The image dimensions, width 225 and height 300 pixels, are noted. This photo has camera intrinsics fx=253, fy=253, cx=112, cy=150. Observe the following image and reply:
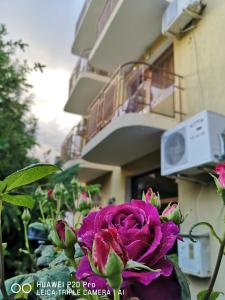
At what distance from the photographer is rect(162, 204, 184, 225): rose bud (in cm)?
52

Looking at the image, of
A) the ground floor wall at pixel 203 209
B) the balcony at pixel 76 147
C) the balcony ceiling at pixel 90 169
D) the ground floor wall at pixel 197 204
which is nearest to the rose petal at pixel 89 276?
the ground floor wall at pixel 197 204

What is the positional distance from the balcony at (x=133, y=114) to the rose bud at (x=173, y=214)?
2999mm

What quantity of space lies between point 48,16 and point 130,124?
5.43ft

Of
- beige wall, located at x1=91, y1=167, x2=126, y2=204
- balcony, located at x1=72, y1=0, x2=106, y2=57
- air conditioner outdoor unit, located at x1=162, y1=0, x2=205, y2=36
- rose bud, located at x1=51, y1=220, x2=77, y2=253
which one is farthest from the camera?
balcony, located at x1=72, y1=0, x2=106, y2=57

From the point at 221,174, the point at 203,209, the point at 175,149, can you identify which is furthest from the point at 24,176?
the point at 203,209

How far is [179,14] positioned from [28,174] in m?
4.06

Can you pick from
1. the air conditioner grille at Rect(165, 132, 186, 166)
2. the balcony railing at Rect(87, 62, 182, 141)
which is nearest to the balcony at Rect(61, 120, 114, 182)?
the balcony railing at Rect(87, 62, 182, 141)

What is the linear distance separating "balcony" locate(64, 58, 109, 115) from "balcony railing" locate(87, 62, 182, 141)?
5.39ft

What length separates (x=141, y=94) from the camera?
14.9 ft

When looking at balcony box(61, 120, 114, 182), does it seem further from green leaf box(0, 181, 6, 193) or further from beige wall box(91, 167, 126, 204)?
green leaf box(0, 181, 6, 193)

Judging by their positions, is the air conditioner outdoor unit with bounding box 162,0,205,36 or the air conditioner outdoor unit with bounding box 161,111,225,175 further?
the air conditioner outdoor unit with bounding box 162,0,205,36

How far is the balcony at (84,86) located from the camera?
6801 millimetres

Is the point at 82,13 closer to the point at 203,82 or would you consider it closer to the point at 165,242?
the point at 203,82

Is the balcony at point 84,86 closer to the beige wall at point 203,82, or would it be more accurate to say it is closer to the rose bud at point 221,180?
the beige wall at point 203,82
